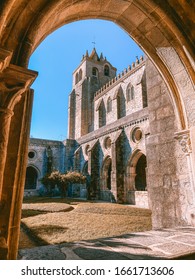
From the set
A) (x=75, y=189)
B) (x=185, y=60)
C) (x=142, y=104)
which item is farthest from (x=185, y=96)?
(x=75, y=189)

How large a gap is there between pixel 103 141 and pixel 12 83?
53.0 ft

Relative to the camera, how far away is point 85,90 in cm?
2992

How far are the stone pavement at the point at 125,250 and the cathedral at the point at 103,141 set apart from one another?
35.0 feet

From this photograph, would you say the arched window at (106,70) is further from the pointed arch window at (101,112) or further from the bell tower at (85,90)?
the pointed arch window at (101,112)

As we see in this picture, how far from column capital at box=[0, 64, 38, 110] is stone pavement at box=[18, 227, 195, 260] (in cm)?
122

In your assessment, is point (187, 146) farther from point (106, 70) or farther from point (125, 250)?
point (106, 70)

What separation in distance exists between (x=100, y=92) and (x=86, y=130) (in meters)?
6.07

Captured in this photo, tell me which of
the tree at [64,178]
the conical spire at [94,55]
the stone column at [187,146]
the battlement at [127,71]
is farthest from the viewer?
the conical spire at [94,55]

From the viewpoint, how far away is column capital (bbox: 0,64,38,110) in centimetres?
142

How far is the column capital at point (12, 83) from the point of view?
4.64 ft

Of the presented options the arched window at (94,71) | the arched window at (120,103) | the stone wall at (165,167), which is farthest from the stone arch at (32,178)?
the stone wall at (165,167)

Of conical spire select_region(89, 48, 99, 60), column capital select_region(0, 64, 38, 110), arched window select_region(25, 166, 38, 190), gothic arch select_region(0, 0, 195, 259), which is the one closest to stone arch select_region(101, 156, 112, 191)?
arched window select_region(25, 166, 38, 190)

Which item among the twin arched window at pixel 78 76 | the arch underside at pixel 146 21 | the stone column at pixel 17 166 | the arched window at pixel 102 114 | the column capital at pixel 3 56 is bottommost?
the stone column at pixel 17 166
